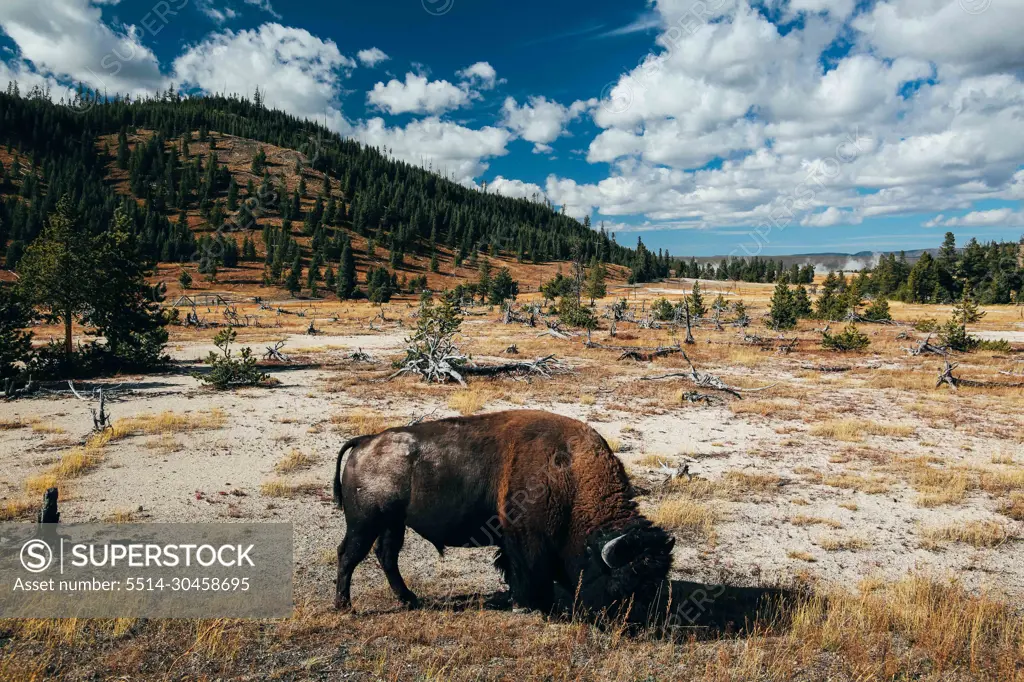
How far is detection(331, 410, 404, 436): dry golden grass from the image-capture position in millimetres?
14383

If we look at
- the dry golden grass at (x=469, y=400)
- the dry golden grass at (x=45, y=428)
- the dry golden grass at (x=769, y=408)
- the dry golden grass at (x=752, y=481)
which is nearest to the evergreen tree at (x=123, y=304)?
the dry golden grass at (x=45, y=428)

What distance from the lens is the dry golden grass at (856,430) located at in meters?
14.8

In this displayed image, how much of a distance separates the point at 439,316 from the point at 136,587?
795 inches

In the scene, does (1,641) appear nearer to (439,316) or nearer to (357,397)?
(357,397)

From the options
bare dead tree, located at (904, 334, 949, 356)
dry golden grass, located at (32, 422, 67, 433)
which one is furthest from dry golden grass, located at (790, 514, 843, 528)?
bare dead tree, located at (904, 334, 949, 356)

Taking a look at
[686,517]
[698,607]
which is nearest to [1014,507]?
[686,517]

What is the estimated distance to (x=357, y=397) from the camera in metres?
19.4

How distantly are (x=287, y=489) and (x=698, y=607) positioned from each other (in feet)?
25.8

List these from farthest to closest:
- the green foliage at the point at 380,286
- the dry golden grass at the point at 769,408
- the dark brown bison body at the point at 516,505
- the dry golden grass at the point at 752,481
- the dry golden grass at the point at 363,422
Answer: the green foliage at the point at 380,286 → the dry golden grass at the point at 769,408 → the dry golden grass at the point at 363,422 → the dry golden grass at the point at 752,481 → the dark brown bison body at the point at 516,505

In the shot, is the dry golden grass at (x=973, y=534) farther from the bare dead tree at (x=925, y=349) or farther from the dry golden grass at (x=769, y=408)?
the bare dead tree at (x=925, y=349)

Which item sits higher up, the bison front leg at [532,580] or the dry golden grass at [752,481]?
the bison front leg at [532,580]

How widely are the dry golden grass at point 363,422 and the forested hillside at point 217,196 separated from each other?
97.5m

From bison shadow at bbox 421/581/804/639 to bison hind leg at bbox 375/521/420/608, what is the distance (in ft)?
0.70

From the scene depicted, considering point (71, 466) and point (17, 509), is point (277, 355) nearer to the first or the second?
point (71, 466)
